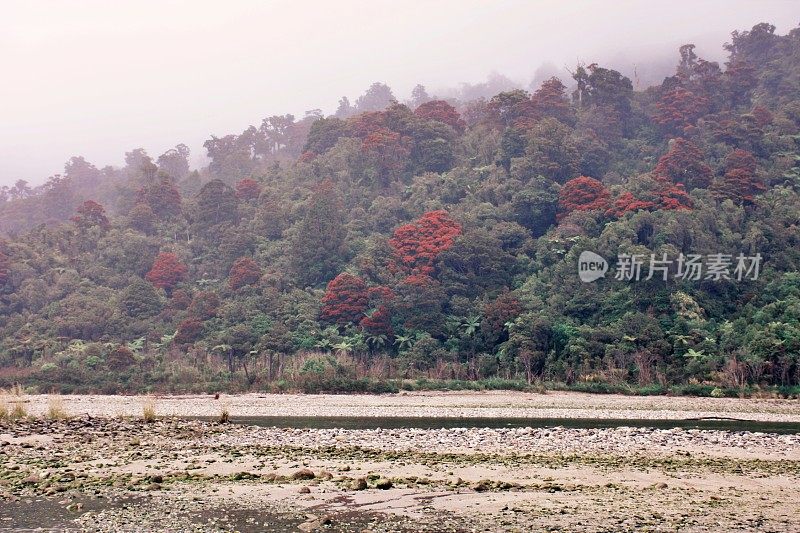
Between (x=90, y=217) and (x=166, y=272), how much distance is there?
52.4 feet

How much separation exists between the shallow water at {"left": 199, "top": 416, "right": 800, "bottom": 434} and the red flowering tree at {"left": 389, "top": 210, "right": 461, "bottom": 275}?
3128cm

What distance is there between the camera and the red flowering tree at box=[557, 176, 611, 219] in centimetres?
6531

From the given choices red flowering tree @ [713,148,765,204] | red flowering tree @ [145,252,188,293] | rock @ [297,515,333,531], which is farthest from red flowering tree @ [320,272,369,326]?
rock @ [297,515,333,531]

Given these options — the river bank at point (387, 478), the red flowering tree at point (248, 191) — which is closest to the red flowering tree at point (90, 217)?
the red flowering tree at point (248, 191)

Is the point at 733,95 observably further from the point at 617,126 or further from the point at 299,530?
the point at 299,530

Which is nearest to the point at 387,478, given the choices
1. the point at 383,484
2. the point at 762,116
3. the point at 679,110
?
the point at 383,484

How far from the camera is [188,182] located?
4230 inches

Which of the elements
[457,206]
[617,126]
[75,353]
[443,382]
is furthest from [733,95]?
[75,353]

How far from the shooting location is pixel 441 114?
294 feet

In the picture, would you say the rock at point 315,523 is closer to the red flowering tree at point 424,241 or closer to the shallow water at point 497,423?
the shallow water at point 497,423

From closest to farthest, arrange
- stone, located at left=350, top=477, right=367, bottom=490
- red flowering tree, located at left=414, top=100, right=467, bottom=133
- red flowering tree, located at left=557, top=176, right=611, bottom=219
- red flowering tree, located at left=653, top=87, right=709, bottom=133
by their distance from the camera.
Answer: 1. stone, located at left=350, top=477, right=367, bottom=490
2. red flowering tree, located at left=557, top=176, right=611, bottom=219
3. red flowering tree, located at left=653, top=87, right=709, bottom=133
4. red flowering tree, located at left=414, top=100, right=467, bottom=133

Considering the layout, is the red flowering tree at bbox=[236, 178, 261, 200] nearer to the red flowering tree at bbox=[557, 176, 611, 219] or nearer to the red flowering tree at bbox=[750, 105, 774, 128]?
the red flowering tree at bbox=[557, 176, 611, 219]

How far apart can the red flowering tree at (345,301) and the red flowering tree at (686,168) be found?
1067 inches

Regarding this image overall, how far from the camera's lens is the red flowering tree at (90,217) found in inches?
3246
